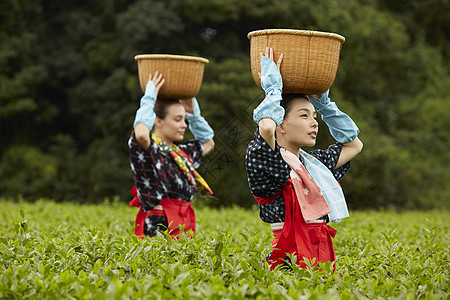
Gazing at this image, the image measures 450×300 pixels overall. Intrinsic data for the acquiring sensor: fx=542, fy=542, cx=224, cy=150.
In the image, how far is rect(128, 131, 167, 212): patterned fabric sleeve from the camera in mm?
3988

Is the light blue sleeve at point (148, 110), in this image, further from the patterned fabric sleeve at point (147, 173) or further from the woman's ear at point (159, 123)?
the woman's ear at point (159, 123)

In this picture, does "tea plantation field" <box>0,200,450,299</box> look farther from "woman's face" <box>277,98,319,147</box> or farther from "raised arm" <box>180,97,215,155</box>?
"raised arm" <box>180,97,215,155</box>

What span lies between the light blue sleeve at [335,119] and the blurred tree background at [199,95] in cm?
835

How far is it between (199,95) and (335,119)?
375 inches

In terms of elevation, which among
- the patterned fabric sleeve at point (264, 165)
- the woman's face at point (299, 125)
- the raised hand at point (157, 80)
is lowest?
Result: the patterned fabric sleeve at point (264, 165)

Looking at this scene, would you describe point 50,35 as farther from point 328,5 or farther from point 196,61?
point 196,61

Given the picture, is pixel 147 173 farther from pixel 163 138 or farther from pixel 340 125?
pixel 340 125

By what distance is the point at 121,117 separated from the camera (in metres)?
14.2

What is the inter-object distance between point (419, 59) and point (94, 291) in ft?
56.6

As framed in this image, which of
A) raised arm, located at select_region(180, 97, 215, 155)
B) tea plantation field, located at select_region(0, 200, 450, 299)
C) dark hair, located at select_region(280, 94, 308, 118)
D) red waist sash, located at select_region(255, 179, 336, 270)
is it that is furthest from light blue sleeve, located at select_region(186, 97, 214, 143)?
red waist sash, located at select_region(255, 179, 336, 270)

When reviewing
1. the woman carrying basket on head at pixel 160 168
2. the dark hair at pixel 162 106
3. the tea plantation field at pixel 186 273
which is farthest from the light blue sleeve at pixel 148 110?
the tea plantation field at pixel 186 273

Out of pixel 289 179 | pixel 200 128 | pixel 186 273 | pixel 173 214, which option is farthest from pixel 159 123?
pixel 186 273

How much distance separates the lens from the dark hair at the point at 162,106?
4.29m

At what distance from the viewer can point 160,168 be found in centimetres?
404
